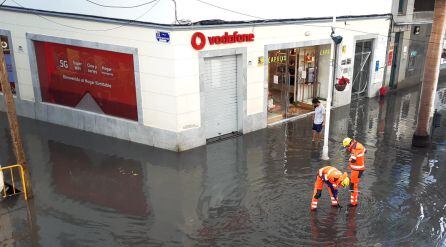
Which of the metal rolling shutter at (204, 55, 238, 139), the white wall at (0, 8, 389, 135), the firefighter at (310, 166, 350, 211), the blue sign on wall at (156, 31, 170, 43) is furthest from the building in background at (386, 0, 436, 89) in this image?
the firefighter at (310, 166, 350, 211)

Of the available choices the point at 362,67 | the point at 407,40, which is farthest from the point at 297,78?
the point at 407,40

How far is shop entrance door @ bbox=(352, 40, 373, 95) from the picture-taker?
1977 cm

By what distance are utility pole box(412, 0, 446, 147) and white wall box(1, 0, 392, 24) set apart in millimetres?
3065

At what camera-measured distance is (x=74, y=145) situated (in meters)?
14.5

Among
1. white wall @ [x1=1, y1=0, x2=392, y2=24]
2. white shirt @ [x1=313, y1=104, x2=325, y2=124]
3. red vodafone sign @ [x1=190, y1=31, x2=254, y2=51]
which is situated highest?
white wall @ [x1=1, y1=0, x2=392, y2=24]

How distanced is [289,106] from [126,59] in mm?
7713

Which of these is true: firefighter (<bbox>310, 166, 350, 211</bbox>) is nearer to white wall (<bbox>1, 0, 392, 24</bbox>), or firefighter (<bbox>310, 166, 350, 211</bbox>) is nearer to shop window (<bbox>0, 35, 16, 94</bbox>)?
white wall (<bbox>1, 0, 392, 24</bbox>)

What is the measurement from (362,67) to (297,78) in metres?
3.53

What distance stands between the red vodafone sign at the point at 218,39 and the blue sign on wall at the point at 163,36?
742mm

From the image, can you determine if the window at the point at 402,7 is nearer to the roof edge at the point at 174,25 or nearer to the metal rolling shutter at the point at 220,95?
the roof edge at the point at 174,25

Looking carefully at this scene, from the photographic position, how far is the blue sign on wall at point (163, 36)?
1268 cm

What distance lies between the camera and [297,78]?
62.0 feet

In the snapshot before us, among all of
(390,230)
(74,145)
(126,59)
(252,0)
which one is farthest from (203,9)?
(390,230)

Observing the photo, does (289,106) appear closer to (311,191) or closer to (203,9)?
(203,9)
